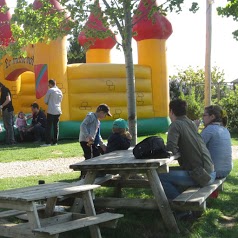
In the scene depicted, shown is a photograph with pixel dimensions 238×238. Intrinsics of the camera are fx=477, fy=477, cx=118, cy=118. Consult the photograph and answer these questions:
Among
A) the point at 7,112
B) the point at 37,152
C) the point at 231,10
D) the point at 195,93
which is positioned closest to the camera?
the point at 231,10

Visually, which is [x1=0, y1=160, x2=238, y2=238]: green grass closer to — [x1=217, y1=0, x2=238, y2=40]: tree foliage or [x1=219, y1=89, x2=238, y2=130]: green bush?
[x1=217, y1=0, x2=238, y2=40]: tree foliage

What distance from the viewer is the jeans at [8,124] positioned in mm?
13375

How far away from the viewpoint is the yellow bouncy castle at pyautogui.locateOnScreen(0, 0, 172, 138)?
13.8 meters

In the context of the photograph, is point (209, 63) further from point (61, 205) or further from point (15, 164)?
point (61, 205)

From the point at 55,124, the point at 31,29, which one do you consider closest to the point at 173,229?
the point at 31,29

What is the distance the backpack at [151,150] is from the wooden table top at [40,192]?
760 millimetres

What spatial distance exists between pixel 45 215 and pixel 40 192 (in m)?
0.76

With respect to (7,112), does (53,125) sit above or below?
below

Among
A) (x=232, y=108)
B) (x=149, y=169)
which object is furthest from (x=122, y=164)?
(x=232, y=108)

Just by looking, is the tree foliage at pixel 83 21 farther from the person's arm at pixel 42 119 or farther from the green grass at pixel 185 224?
the person's arm at pixel 42 119

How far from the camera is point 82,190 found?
14.9ft

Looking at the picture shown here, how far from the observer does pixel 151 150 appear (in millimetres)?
5086

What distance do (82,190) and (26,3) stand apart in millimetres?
4114

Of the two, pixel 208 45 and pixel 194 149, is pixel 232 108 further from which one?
pixel 194 149
